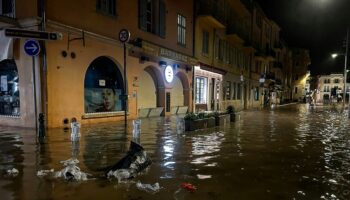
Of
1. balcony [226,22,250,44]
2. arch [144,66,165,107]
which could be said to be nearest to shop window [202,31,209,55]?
balcony [226,22,250,44]

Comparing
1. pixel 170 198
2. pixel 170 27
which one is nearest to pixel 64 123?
pixel 170 198

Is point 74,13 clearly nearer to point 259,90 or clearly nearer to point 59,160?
point 59,160

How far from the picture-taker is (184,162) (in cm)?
732

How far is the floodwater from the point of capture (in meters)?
5.16

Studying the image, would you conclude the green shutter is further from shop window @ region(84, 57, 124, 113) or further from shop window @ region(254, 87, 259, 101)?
shop window @ region(254, 87, 259, 101)

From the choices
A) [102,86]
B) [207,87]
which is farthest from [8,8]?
[207,87]

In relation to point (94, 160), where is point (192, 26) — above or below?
above

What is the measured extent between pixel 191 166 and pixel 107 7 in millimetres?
11090

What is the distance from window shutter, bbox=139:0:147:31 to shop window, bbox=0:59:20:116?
731 centimetres

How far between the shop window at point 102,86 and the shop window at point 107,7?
2327 mm

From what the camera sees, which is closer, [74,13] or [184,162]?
[184,162]

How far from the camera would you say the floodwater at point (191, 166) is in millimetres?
5156

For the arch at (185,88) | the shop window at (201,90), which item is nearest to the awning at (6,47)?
the arch at (185,88)

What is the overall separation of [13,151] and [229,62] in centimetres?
2758
